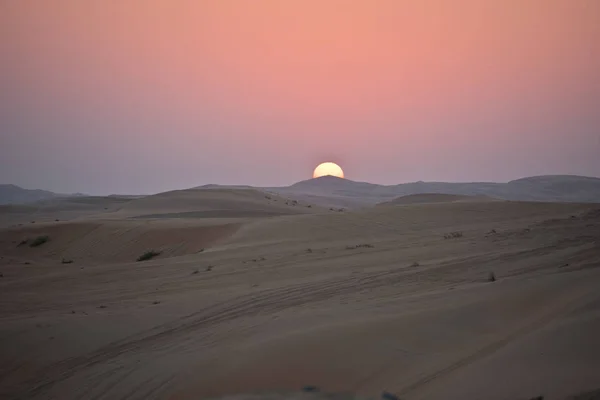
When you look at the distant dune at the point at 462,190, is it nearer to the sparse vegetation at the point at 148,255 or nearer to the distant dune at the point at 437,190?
the distant dune at the point at 437,190

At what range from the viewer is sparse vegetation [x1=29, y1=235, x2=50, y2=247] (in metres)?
23.1

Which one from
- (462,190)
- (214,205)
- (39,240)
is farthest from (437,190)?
(39,240)

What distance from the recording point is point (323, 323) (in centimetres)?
625

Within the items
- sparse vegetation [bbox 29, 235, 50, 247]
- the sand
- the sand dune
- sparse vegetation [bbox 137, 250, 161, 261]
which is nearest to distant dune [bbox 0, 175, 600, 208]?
the sand dune

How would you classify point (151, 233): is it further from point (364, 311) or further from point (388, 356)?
point (388, 356)

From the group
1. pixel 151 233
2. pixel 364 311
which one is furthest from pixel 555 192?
pixel 364 311

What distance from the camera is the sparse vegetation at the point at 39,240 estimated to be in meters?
23.1

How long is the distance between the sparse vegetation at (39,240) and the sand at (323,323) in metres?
10.2

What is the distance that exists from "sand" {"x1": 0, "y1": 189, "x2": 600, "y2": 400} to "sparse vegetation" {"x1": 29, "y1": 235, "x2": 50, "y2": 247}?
33.4ft

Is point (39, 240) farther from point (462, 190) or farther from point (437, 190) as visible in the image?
point (437, 190)

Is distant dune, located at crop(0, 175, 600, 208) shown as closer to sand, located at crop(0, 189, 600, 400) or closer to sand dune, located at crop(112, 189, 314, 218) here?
sand dune, located at crop(112, 189, 314, 218)

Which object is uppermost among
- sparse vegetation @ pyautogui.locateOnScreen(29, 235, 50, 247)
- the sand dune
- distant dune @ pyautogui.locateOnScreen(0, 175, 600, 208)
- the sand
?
distant dune @ pyautogui.locateOnScreen(0, 175, 600, 208)

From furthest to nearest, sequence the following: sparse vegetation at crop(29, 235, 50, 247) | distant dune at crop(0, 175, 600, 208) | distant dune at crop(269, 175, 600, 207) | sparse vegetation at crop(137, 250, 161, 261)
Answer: distant dune at crop(269, 175, 600, 207) → distant dune at crop(0, 175, 600, 208) → sparse vegetation at crop(29, 235, 50, 247) → sparse vegetation at crop(137, 250, 161, 261)

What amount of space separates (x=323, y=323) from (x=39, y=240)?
2092 centimetres
